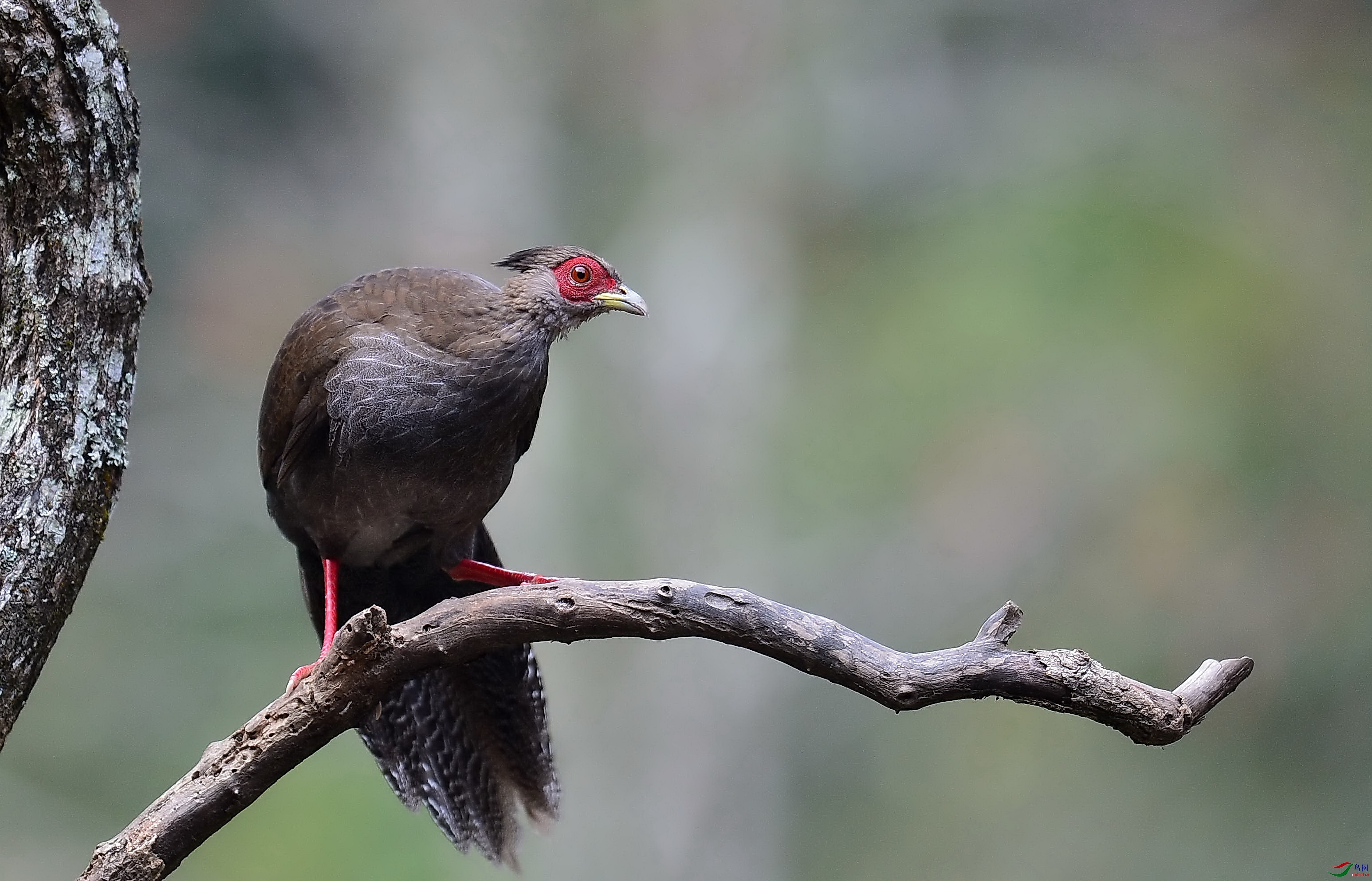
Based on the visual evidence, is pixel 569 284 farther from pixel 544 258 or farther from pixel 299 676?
pixel 299 676

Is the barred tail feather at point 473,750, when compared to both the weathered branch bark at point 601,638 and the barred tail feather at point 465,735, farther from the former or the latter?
the weathered branch bark at point 601,638

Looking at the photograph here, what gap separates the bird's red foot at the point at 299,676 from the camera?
2.80m

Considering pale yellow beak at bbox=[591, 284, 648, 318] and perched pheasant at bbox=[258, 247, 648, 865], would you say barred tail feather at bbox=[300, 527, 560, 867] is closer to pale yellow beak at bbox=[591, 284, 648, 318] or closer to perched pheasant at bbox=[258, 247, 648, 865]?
perched pheasant at bbox=[258, 247, 648, 865]

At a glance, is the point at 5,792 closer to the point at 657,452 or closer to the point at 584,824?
the point at 584,824

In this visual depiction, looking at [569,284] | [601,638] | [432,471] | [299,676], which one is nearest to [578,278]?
[569,284]

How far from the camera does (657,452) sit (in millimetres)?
8844

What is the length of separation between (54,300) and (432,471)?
983 millimetres

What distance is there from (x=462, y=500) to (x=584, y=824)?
5.73 m

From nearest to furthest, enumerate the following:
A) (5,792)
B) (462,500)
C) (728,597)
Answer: (728,597)
(462,500)
(5,792)

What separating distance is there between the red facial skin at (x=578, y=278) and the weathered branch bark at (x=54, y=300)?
111cm

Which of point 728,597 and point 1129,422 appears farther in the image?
point 1129,422

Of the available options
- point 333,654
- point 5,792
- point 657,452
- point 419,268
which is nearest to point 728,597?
point 333,654

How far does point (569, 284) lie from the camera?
3.43m

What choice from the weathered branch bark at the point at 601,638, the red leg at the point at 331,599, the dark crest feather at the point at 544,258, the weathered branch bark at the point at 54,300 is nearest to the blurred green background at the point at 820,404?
the red leg at the point at 331,599
